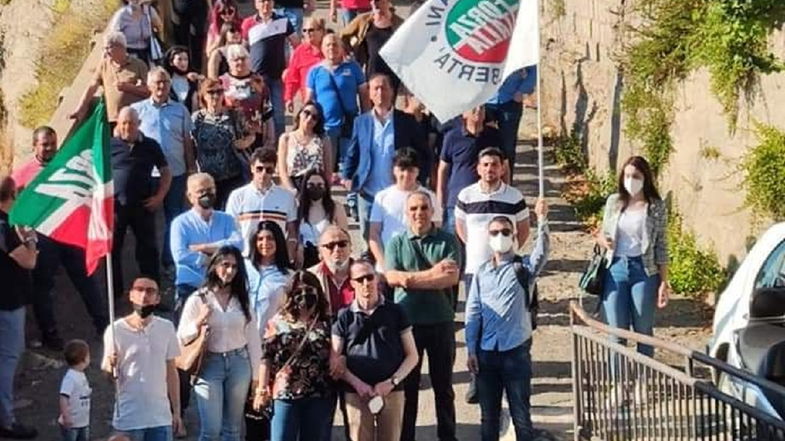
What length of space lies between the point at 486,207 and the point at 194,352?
2.52 metres

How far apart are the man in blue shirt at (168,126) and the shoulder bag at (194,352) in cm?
363

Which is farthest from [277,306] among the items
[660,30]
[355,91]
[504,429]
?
[660,30]

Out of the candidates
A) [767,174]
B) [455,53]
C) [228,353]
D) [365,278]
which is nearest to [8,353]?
[228,353]

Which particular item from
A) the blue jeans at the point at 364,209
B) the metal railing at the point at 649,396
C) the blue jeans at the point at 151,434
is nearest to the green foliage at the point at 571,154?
the blue jeans at the point at 364,209

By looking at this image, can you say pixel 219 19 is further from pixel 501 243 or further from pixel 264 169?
pixel 501 243

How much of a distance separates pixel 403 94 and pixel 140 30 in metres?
2.87

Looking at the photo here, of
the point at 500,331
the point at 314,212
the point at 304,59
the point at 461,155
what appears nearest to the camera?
the point at 500,331

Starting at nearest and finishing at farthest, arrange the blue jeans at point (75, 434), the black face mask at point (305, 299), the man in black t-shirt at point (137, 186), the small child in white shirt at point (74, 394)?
the black face mask at point (305, 299)
the small child in white shirt at point (74, 394)
the blue jeans at point (75, 434)
the man in black t-shirt at point (137, 186)

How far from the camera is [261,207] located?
43.1 feet

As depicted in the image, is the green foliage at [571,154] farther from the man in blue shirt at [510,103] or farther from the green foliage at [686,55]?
the man in blue shirt at [510,103]

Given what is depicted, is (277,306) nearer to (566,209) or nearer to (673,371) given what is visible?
(673,371)

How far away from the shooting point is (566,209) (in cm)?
1791

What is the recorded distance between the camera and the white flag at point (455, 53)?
12.4 metres

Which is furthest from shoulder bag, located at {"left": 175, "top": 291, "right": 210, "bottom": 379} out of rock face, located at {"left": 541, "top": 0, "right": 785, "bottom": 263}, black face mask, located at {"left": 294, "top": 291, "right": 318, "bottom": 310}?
rock face, located at {"left": 541, "top": 0, "right": 785, "bottom": 263}
